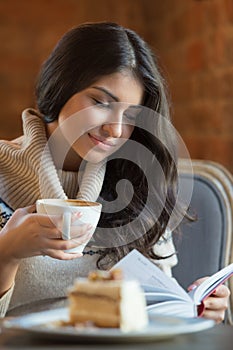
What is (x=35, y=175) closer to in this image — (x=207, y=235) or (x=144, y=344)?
(x=207, y=235)

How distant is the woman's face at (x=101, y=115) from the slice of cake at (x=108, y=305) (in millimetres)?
678

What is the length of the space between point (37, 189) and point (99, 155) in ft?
0.55

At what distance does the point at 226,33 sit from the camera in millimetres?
2924

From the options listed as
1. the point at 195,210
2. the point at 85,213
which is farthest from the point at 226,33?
the point at 85,213

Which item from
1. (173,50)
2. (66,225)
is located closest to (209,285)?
(66,225)

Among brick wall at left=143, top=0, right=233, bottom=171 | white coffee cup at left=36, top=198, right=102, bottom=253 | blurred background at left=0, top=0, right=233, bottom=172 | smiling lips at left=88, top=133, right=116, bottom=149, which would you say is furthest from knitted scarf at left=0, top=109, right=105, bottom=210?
brick wall at left=143, top=0, right=233, bottom=171

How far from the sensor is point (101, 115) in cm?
172

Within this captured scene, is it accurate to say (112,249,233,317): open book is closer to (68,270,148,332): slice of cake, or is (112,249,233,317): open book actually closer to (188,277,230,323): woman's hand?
(188,277,230,323): woman's hand

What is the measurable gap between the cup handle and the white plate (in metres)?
0.27

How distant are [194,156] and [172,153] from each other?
4.61 ft

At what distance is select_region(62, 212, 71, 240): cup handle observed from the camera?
1367 millimetres

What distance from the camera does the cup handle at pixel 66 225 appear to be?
1.37m

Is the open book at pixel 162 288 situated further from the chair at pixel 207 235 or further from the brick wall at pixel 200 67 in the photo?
the brick wall at pixel 200 67

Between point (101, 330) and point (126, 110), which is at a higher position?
point (126, 110)
